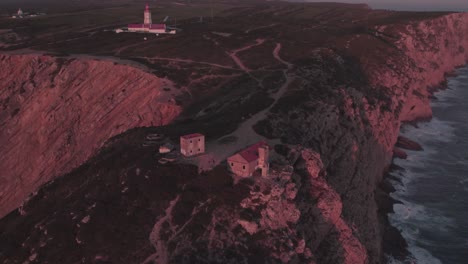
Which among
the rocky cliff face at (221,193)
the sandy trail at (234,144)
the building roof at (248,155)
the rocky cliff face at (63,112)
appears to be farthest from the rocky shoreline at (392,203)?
the rocky cliff face at (63,112)

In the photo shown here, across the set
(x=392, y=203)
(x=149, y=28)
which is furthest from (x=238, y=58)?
(x=392, y=203)

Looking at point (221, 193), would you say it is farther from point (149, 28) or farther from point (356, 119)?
point (149, 28)

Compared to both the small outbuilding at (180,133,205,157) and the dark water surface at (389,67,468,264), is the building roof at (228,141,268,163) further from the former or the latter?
the dark water surface at (389,67,468,264)

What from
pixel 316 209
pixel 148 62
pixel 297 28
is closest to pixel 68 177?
pixel 316 209

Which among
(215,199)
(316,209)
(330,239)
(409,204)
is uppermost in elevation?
(215,199)

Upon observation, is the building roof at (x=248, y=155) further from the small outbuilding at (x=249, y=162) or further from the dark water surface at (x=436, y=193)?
the dark water surface at (x=436, y=193)

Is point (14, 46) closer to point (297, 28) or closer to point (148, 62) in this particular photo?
point (148, 62)
